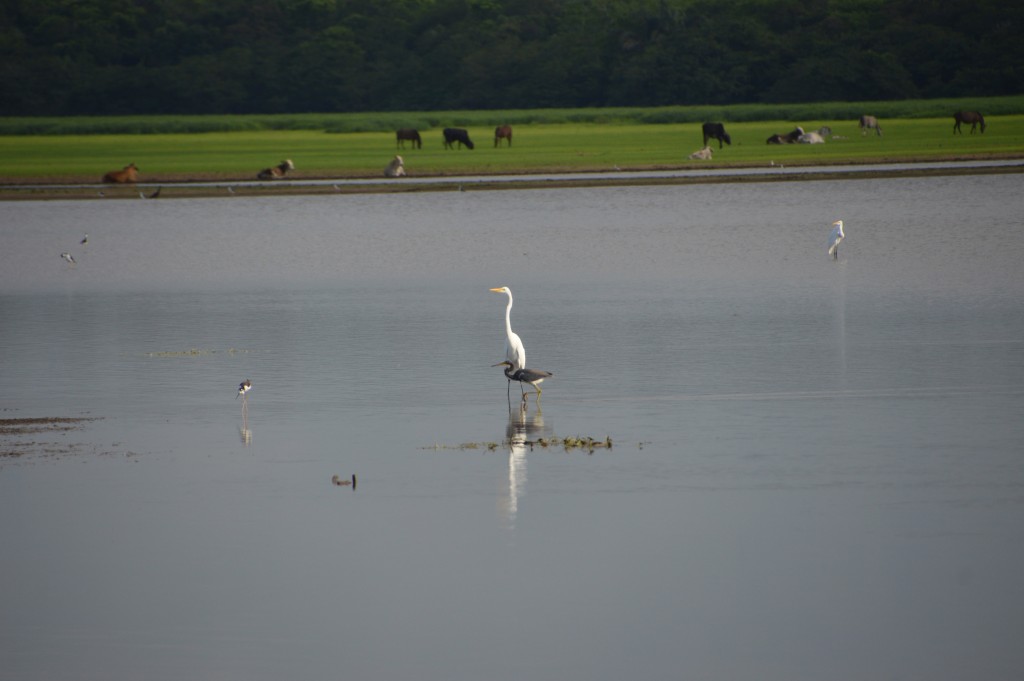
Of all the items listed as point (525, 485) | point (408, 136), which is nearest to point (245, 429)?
point (525, 485)

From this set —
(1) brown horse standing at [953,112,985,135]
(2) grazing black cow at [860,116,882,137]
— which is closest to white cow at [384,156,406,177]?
(2) grazing black cow at [860,116,882,137]

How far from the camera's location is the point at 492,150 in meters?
55.9

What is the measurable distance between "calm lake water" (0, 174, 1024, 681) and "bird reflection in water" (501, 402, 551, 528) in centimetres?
3

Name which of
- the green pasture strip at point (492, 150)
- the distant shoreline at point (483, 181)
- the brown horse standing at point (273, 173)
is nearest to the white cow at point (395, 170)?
the distant shoreline at point (483, 181)

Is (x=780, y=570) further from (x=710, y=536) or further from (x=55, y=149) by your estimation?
(x=55, y=149)

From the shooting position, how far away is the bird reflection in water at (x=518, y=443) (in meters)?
9.12

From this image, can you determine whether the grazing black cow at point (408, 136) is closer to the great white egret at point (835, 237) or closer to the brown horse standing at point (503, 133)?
the brown horse standing at point (503, 133)

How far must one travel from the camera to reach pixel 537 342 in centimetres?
1559

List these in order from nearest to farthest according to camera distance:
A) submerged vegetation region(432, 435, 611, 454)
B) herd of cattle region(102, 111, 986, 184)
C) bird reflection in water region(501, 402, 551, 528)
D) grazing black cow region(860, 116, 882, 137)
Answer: bird reflection in water region(501, 402, 551, 528)
submerged vegetation region(432, 435, 611, 454)
herd of cattle region(102, 111, 986, 184)
grazing black cow region(860, 116, 882, 137)

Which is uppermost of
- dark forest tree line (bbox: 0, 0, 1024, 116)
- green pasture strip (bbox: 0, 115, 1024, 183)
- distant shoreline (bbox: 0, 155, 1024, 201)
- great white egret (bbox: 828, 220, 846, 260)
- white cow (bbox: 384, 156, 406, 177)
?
dark forest tree line (bbox: 0, 0, 1024, 116)

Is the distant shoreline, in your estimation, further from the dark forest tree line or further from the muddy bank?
the dark forest tree line

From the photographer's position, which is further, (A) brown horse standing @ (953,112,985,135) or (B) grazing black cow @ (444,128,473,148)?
(B) grazing black cow @ (444,128,473,148)

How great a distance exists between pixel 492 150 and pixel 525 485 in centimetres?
4702

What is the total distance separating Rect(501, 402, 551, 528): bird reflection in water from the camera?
9.12 m
